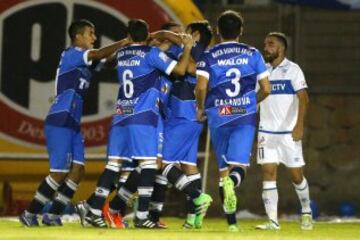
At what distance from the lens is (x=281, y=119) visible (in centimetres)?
1368

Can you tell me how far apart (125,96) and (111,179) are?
86 cm

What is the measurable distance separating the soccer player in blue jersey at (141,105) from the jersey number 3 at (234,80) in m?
0.51

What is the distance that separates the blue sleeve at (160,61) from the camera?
1254 cm

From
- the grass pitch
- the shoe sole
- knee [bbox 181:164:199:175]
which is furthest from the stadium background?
the shoe sole

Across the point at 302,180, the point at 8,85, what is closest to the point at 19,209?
the point at 8,85

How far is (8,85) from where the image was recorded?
1694cm

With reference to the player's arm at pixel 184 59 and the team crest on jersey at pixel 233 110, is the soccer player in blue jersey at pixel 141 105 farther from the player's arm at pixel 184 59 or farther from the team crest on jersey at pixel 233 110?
the team crest on jersey at pixel 233 110

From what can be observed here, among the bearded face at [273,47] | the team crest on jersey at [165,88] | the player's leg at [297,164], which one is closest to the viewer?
the team crest on jersey at [165,88]

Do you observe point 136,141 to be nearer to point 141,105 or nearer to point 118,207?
point 141,105

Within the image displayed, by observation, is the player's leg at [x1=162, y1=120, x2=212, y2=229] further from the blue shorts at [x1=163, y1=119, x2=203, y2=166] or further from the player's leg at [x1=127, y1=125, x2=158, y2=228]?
the player's leg at [x1=127, y1=125, x2=158, y2=228]

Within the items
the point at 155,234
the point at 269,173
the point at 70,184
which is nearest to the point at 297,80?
the point at 269,173

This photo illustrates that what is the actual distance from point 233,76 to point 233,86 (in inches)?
3.9

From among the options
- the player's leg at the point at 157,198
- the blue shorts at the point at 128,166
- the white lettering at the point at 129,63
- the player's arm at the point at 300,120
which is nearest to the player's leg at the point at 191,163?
the player's leg at the point at 157,198

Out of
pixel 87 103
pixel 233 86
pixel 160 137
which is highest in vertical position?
pixel 233 86
